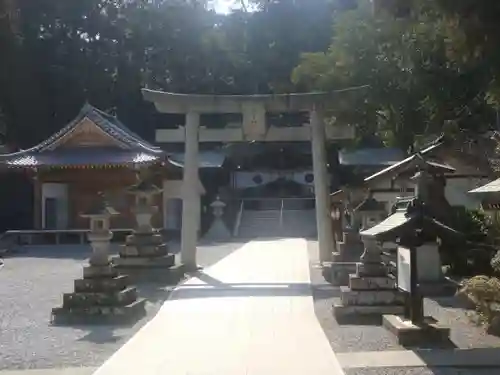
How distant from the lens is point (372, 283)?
10586 millimetres

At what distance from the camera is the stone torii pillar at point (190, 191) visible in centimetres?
1670

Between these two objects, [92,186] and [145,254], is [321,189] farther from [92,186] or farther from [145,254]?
[92,186]

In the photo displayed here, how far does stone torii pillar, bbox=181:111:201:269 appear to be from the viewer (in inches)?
658

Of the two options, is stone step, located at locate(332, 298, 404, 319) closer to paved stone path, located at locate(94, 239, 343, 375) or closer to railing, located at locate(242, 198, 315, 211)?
paved stone path, located at locate(94, 239, 343, 375)

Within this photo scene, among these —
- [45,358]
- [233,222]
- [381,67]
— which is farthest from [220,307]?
[233,222]

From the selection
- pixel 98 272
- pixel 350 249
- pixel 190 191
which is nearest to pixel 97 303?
pixel 98 272

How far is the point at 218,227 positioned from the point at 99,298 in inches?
887

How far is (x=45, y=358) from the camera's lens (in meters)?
8.15

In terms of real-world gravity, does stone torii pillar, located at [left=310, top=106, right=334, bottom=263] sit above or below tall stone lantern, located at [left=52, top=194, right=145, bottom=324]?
above

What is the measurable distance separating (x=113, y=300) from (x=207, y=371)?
394cm

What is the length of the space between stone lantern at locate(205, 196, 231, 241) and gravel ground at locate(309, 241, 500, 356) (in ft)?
65.1

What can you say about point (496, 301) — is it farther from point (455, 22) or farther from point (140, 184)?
point (140, 184)

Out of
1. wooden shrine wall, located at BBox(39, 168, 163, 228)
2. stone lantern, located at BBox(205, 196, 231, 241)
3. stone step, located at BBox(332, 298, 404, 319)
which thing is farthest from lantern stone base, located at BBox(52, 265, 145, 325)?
stone lantern, located at BBox(205, 196, 231, 241)

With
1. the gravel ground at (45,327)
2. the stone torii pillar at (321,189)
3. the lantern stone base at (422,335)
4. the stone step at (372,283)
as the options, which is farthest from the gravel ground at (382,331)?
the stone torii pillar at (321,189)
